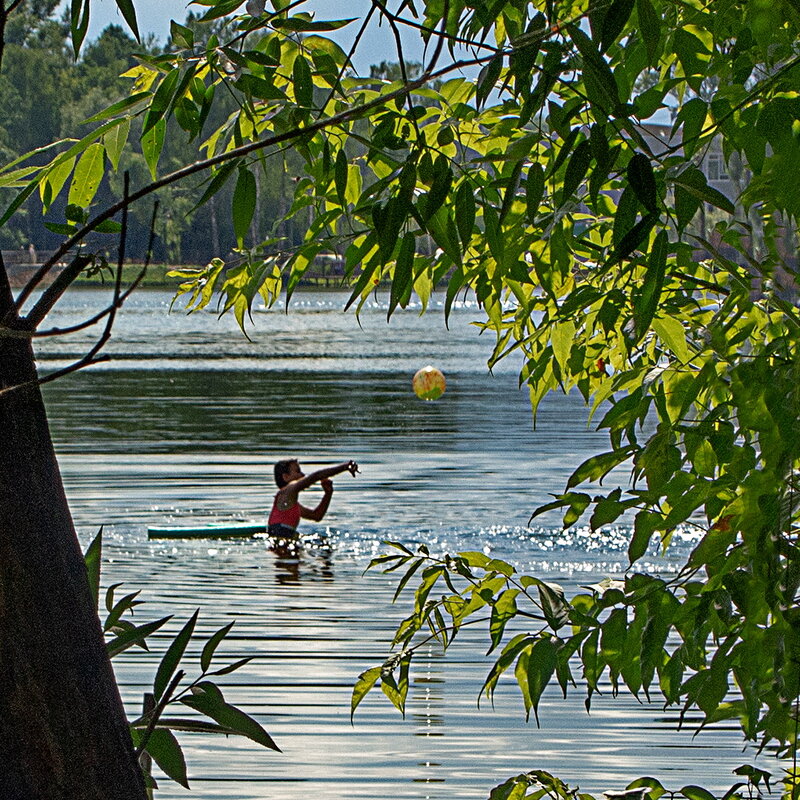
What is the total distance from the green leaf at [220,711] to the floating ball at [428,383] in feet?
65.8

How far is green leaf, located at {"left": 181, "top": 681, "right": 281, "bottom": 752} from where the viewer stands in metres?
2.01

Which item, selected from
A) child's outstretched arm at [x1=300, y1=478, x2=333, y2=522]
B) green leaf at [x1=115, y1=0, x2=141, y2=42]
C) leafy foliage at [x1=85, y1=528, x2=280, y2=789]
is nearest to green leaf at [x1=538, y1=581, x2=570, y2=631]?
leafy foliage at [x1=85, y1=528, x2=280, y2=789]

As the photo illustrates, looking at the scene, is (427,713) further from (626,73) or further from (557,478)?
(557,478)

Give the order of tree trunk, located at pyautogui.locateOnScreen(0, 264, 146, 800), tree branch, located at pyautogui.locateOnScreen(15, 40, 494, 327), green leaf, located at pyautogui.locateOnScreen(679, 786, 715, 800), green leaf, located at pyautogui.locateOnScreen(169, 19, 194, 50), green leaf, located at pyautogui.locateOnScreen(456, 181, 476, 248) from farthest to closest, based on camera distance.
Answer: green leaf, located at pyautogui.locateOnScreen(679, 786, 715, 800) < green leaf, located at pyautogui.locateOnScreen(169, 19, 194, 50) < green leaf, located at pyautogui.locateOnScreen(456, 181, 476, 248) < tree trunk, located at pyautogui.locateOnScreen(0, 264, 146, 800) < tree branch, located at pyautogui.locateOnScreen(15, 40, 494, 327)

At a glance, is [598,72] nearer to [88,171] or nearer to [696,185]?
[696,185]

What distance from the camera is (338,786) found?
21.3 ft

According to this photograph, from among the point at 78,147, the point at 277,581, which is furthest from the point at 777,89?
the point at 277,581

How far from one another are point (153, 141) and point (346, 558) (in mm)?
10628

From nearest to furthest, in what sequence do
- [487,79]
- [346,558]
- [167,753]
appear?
[487,79] → [167,753] → [346,558]

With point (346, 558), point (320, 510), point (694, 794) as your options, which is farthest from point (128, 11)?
point (320, 510)

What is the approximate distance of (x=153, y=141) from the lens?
6.86 ft

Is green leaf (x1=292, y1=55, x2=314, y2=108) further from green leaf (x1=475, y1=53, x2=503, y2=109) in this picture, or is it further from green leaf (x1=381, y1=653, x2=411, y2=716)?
green leaf (x1=381, y1=653, x2=411, y2=716)

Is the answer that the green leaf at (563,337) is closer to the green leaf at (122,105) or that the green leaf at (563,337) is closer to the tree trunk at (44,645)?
the green leaf at (122,105)

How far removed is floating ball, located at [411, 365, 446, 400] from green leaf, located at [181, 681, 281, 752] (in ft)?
65.8
